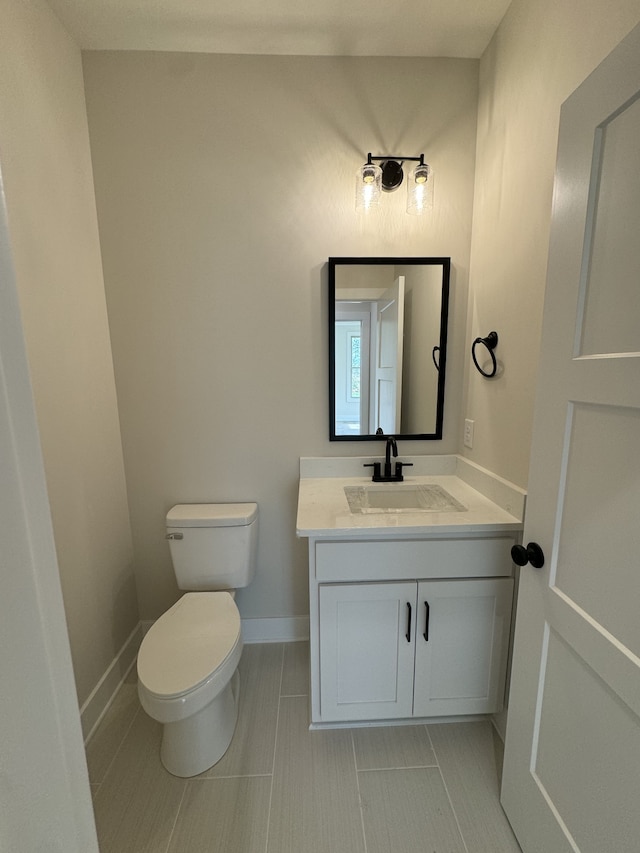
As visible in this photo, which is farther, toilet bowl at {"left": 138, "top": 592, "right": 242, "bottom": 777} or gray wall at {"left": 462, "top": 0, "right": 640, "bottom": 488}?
toilet bowl at {"left": 138, "top": 592, "right": 242, "bottom": 777}

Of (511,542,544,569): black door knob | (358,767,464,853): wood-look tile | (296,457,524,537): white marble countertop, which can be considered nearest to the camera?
(511,542,544,569): black door knob

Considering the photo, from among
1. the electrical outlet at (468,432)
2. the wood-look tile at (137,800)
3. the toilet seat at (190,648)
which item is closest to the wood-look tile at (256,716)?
the wood-look tile at (137,800)

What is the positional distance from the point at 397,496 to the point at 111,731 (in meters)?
1.54

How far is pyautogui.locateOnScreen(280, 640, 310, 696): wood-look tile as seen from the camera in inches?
63.4

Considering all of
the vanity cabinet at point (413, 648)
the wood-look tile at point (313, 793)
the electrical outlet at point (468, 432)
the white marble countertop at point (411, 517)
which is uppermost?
the electrical outlet at point (468, 432)

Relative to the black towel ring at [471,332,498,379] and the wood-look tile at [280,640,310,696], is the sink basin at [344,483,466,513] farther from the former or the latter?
the wood-look tile at [280,640,310,696]

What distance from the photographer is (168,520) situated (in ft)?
5.25

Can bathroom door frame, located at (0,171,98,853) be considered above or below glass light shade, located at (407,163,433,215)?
below

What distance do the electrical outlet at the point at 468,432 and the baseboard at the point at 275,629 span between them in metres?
1.25

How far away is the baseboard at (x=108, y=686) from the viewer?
1.39m

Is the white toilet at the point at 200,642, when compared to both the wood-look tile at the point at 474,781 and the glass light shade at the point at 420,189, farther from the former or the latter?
the glass light shade at the point at 420,189

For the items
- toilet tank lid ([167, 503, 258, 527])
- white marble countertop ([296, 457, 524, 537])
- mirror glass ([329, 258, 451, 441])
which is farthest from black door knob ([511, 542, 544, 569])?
toilet tank lid ([167, 503, 258, 527])

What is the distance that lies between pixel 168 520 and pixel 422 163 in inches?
74.7

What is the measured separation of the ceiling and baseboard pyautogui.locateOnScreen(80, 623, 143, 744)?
257 cm
